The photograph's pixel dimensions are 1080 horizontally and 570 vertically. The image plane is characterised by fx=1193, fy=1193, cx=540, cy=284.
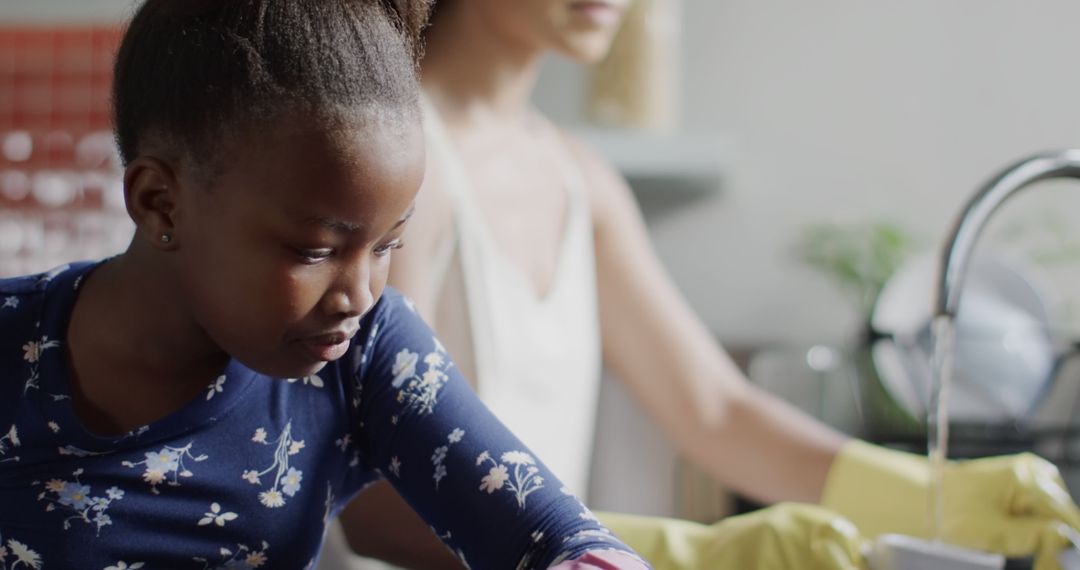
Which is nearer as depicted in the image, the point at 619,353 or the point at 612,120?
the point at 619,353

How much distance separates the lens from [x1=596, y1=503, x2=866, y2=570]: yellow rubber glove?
28.6 inches

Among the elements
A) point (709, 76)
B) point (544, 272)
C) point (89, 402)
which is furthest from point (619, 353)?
point (709, 76)

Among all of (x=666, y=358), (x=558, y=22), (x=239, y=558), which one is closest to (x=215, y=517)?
(x=239, y=558)

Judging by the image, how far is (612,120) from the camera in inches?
73.0

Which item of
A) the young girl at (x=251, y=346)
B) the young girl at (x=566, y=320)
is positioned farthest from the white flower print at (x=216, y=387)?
the young girl at (x=566, y=320)

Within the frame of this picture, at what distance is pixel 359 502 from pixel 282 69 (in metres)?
0.39

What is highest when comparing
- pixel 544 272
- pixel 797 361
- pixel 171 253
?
pixel 171 253

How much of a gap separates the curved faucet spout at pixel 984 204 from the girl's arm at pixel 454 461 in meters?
0.28

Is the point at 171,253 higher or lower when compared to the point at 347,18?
lower

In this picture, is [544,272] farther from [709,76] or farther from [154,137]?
[709,76]

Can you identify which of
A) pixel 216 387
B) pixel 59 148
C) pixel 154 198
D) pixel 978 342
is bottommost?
pixel 978 342

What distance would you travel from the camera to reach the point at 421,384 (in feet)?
2.08

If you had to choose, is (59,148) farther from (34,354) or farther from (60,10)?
(34,354)

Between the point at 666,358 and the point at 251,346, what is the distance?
677 millimetres
